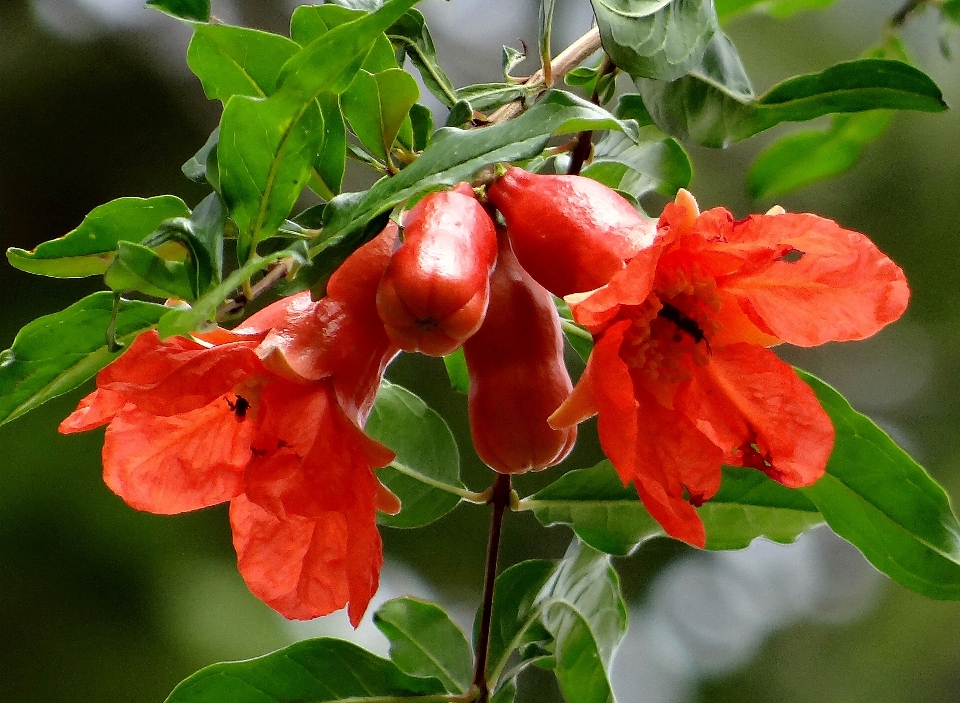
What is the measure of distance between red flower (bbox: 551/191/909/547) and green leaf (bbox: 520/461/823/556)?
15 cm

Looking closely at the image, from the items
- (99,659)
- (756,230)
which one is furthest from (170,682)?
(756,230)

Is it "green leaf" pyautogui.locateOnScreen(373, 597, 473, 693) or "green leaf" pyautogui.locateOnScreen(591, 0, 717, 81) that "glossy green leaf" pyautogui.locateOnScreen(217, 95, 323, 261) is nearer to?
"green leaf" pyautogui.locateOnScreen(591, 0, 717, 81)

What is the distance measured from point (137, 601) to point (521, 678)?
0.80 meters

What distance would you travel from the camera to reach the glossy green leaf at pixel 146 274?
0.43 metres

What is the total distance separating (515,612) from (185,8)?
506 mm

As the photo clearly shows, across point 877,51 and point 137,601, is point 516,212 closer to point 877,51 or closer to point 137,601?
point 877,51

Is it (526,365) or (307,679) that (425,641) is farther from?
(526,365)

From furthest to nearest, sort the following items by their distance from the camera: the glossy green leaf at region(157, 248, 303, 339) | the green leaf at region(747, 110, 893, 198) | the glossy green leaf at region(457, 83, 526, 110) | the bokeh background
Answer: the bokeh background → the green leaf at region(747, 110, 893, 198) → the glossy green leaf at region(457, 83, 526, 110) → the glossy green leaf at region(157, 248, 303, 339)

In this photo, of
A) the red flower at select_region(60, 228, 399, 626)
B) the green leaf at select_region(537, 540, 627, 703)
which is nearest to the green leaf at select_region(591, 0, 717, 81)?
the red flower at select_region(60, 228, 399, 626)

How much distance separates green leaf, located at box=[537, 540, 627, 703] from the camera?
685 mm

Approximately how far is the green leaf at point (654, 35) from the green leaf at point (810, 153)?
670 millimetres

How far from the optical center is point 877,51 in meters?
1.01

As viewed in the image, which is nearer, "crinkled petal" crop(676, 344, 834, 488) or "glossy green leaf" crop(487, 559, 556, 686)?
"crinkled petal" crop(676, 344, 834, 488)

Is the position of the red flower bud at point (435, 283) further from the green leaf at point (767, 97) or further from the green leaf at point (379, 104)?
the green leaf at point (767, 97)
